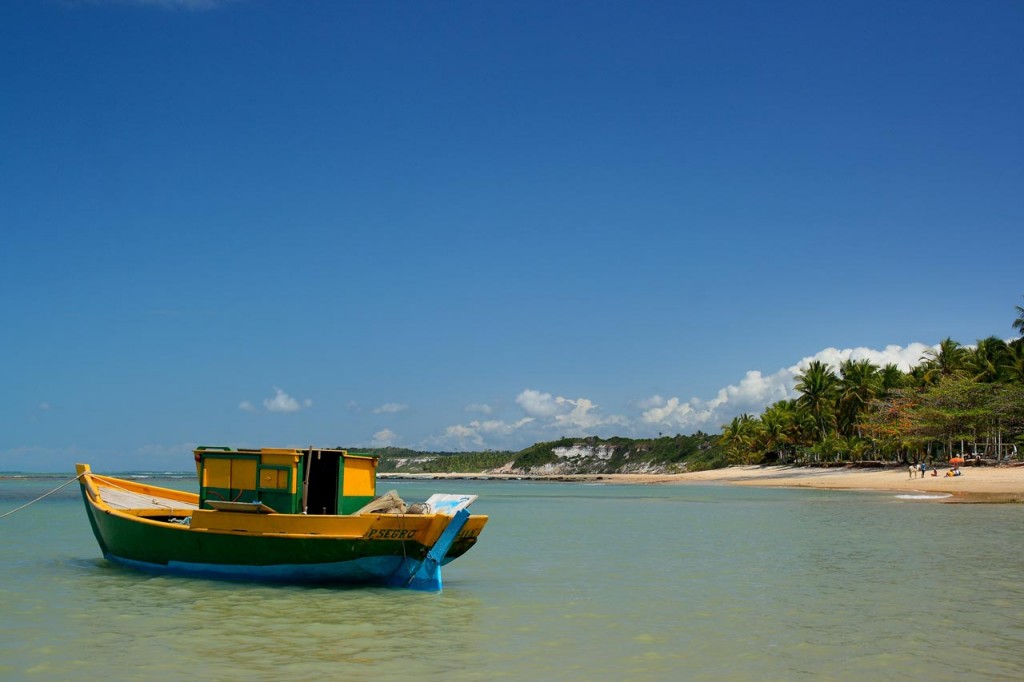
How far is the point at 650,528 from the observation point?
1236 inches

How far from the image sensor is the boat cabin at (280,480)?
16250 mm

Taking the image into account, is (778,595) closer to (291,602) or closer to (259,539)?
(291,602)

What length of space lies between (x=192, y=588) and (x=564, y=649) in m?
8.45

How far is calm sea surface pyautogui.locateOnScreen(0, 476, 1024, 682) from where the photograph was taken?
10148 millimetres

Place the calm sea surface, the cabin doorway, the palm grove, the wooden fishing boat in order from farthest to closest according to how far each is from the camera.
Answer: the palm grove → the cabin doorway → the wooden fishing boat → the calm sea surface

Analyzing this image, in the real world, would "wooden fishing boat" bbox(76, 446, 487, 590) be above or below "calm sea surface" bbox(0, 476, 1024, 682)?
above

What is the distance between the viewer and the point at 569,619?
43.8 ft

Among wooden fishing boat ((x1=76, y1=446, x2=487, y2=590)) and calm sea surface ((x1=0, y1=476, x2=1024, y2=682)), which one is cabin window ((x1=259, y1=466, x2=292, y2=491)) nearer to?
wooden fishing boat ((x1=76, y1=446, x2=487, y2=590))

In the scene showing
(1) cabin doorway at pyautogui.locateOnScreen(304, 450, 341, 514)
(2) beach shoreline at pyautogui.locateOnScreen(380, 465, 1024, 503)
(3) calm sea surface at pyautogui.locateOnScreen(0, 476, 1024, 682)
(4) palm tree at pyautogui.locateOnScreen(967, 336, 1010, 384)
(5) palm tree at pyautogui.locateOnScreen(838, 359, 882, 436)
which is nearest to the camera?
(3) calm sea surface at pyautogui.locateOnScreen(0, 476, 1024, 682)

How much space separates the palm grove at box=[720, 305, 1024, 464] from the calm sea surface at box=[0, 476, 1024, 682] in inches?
1839

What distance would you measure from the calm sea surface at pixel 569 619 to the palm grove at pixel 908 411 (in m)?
46.7

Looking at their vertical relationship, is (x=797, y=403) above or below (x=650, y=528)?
above

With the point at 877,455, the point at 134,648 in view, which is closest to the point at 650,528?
the point at 134,648

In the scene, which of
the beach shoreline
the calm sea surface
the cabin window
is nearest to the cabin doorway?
the cabin window
